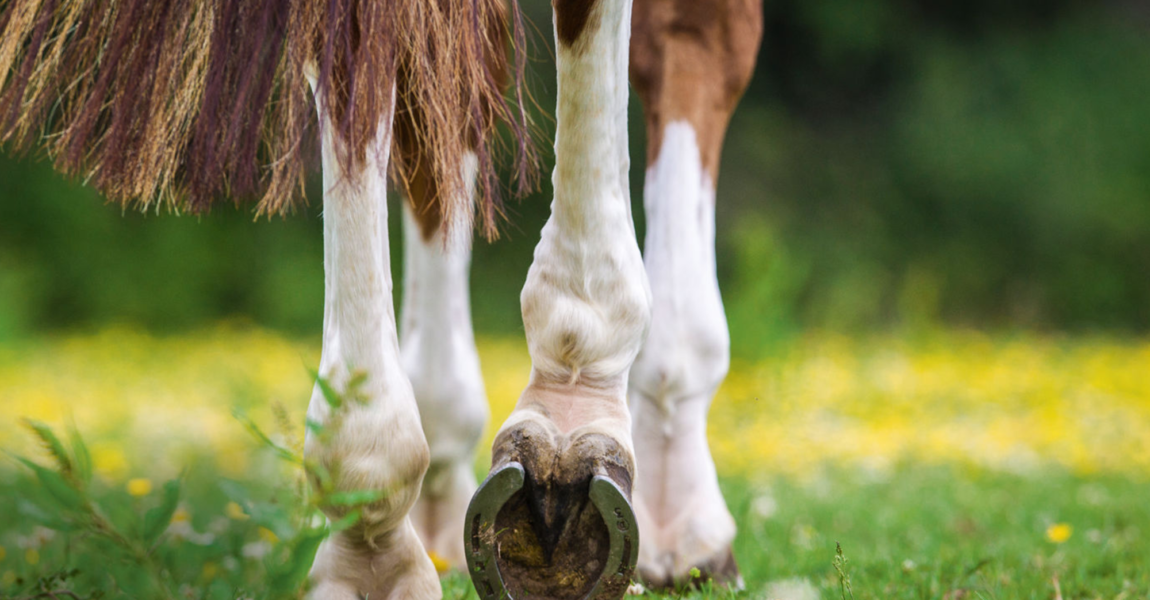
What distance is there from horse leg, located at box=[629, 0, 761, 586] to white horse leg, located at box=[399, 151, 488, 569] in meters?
0.47

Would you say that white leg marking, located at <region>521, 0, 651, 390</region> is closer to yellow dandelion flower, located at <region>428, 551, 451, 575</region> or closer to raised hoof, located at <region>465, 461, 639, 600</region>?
raised hoof, located at <region>465, 461, 639, 600</region>

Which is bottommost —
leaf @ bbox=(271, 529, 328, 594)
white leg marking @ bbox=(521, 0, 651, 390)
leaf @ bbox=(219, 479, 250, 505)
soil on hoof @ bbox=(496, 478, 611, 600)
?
soil on hoof @ bbox=(496, 478, 611, 600)

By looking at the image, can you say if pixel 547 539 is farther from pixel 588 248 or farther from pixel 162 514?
pixel 162 514

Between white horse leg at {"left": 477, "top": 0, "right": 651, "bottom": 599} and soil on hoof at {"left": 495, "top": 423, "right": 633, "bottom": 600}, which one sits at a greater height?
white horse leg at {"left": 477, "top": 0, "right": 651, "bottom": 599}

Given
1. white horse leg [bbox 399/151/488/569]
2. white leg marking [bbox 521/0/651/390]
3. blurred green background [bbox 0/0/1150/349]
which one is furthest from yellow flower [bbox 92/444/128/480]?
blurred green background [bbox 0/0/1150/349]

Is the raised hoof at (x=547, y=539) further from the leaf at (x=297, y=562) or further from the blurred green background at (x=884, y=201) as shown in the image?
the blurred green background at (x=884, y=201)

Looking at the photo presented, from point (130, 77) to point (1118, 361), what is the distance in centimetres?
680

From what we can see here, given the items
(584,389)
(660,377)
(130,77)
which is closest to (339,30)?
(130,77)

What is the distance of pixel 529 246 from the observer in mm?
9586

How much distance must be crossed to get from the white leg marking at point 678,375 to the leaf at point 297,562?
858mm

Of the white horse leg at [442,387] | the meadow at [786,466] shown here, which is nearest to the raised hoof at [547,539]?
the meadow at [786,466]

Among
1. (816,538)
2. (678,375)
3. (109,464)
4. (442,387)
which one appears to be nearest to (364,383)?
(678,375)

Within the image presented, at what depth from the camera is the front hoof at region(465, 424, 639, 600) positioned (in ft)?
4.06

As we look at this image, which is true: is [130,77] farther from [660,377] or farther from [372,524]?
[660,377]
